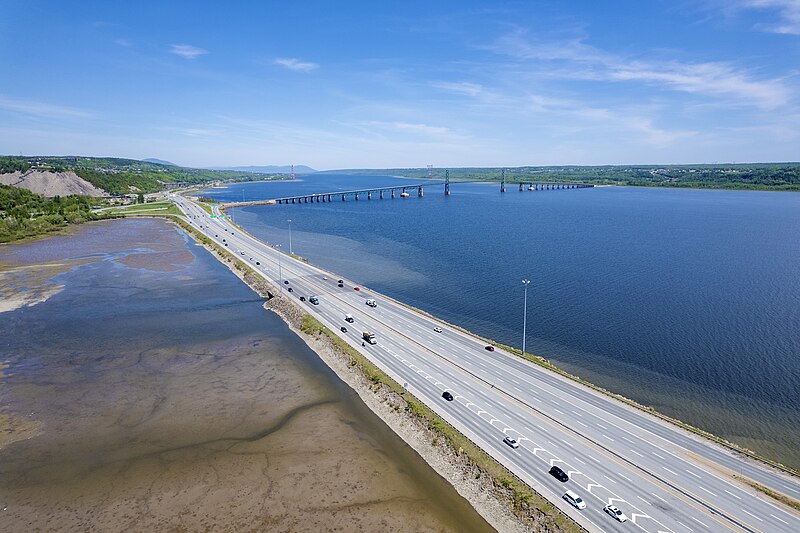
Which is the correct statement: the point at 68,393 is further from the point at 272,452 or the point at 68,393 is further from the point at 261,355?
the point at 272,452

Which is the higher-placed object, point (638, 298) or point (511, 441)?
point (638, 298)

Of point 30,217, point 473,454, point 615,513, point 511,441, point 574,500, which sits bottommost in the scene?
point 615,513

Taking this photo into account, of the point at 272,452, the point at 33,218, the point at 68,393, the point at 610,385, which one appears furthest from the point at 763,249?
the point at 33,218

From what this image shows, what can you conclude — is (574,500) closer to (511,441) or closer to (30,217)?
(511,441)

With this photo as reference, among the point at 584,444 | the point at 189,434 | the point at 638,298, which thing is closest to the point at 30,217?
the point at 189,434

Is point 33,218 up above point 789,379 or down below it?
above

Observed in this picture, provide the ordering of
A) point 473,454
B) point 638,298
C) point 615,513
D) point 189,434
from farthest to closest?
point 638,298, point 189,434, point 473,454, point 615,513

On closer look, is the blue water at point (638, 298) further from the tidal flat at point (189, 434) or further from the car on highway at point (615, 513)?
the tidal flat at point (189, 434)
